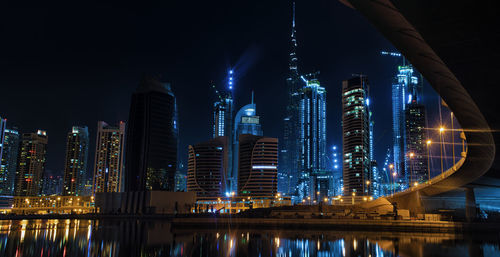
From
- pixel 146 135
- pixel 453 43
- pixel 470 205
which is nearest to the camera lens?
pixel 453 43

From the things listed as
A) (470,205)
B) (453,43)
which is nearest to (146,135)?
(470,205)

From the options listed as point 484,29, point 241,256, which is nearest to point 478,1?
point 484,29

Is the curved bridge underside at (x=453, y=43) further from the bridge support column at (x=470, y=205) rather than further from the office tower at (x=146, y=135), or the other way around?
the office tower at (x=146, y=135)

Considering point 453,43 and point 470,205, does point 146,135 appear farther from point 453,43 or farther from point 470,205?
point 453,43

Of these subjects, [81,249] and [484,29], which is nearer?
[484,29]

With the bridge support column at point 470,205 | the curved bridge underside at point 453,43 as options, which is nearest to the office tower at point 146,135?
the bridge support column at point 470,205

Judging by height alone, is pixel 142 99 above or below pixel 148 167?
above

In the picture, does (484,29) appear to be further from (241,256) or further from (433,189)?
(433,189)

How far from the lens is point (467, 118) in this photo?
1009 inches

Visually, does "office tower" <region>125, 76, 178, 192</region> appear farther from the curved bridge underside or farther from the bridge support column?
the curved bridge underside

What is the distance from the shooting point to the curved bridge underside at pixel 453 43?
12.3 m

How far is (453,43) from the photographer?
14.2 m

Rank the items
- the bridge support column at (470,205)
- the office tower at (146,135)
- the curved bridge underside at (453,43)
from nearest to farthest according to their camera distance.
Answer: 1. the curved bridge underside at (453,43)
2. the bridge support column at (470,205)
3. the office tower at (146,135)

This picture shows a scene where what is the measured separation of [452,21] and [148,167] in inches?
7607
